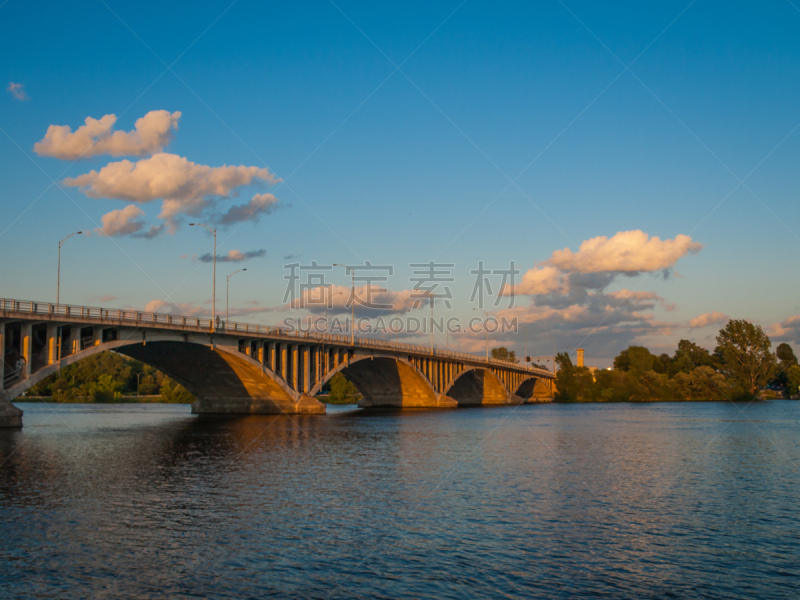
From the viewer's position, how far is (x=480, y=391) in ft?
617

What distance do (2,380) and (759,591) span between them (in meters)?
57.9

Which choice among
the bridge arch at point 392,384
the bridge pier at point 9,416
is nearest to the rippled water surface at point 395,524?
the bridge pier at point 9,416

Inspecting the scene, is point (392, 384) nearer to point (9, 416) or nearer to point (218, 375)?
point (218, 375)

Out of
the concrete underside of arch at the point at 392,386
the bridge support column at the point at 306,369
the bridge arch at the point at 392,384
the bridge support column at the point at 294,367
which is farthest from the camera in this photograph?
the concrete underside of arch at the point at 392,386

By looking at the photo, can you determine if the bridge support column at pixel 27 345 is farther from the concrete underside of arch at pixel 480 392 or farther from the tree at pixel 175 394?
the concrete underside of arch at pixel 480 392

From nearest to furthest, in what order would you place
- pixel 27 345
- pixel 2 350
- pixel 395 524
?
pixel 395 524
pixel 2 350
pixel 27 345

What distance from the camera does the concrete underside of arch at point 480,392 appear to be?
7234 inches

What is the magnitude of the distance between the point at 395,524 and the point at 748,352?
173262 millimetres

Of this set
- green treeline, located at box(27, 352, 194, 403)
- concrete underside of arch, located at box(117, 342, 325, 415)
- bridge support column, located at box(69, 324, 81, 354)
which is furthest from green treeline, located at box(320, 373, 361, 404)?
bridge support column, located at box(69, 324, 81, 354)

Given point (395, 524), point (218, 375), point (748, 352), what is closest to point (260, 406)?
point (218, 375)

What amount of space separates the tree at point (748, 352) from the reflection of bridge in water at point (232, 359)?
61.0 meters

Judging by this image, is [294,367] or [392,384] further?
[392,384]

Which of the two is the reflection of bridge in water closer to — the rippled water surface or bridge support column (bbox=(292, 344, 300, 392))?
bridge support column (bbox=(292, 344, 300, 392))

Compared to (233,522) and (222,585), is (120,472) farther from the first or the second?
(222,585)
